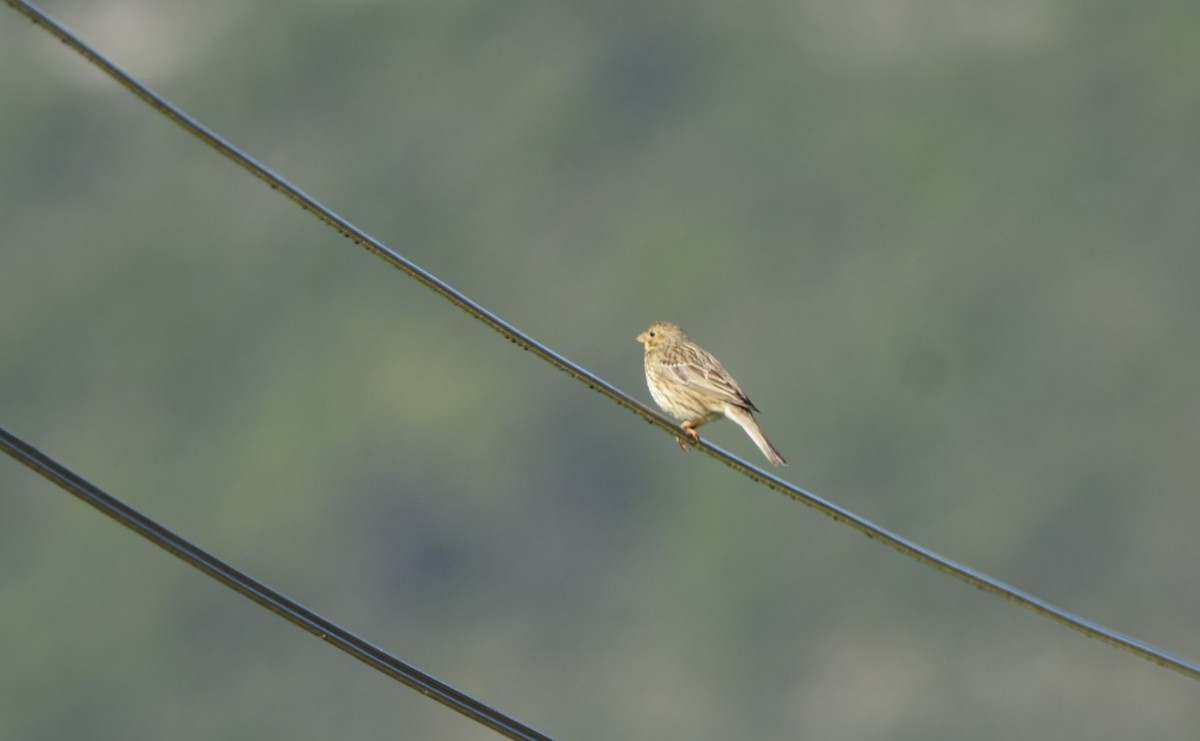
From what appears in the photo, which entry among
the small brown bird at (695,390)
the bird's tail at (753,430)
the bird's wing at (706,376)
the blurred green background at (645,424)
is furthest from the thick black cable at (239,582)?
the blurred green background at (645,424)

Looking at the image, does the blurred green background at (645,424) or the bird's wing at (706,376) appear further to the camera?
the blurred green background at (645,424)

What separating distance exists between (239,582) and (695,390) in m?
8.66

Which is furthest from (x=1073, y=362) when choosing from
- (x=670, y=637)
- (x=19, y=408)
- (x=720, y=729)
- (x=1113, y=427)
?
(x=19, y=408)

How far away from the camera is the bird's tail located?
56.7 feet

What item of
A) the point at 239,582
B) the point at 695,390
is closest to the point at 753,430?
the point at 695,390

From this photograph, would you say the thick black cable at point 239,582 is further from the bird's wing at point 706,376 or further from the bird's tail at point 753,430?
the bird's wing at point 706,376

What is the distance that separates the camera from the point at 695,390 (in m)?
18.8

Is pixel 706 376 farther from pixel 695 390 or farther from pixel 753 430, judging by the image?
pixel 753 430

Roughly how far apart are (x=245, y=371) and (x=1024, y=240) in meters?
55.1

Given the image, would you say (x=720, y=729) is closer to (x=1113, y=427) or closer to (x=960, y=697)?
(x=960, y=697)

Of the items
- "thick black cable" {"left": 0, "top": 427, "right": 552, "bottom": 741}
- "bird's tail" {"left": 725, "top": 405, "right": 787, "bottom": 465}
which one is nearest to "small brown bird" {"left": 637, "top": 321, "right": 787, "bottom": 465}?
"bird's tail" {"left": 725, "top": 405, "right": 787, "bottom": 465}

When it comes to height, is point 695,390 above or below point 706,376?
below

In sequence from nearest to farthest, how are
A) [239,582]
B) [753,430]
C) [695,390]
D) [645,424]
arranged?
[239,582] → [753,430] → [695,390] → [645,424]

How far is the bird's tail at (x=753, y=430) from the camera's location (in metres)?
17.3
